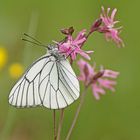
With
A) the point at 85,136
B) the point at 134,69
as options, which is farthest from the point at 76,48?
the point at 134,69

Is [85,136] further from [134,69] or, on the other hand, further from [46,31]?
[46,31]

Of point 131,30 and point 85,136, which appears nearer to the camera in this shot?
point 85,136

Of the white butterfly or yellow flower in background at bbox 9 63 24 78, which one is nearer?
the white butterfly

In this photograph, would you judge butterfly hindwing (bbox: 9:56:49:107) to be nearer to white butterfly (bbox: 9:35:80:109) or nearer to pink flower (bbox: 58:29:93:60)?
white butterfly (bbox: 9:35:80:109)

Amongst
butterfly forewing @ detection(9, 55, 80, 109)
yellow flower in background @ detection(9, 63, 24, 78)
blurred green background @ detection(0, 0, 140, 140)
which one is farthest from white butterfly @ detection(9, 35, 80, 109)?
yellow flower in background @ detection(9, 63, 24, 78)

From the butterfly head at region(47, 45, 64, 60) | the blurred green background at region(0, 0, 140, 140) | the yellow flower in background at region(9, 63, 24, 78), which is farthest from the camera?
the yellow flower in background at region(9, 63, 24, 78)

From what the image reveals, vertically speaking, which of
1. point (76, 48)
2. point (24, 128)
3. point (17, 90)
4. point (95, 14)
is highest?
point (95, 14)

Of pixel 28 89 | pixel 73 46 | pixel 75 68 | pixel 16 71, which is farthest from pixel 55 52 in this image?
pixel 75 68
